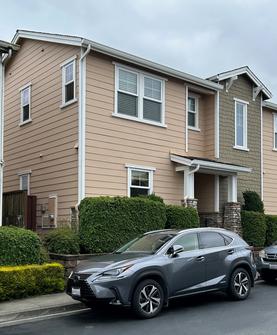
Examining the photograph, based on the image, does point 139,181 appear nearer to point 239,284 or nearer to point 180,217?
point 180,217

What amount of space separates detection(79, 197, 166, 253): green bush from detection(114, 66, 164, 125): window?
3454 mm

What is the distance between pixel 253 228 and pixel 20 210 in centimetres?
881

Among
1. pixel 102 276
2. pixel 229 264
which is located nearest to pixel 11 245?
pixel 102 276

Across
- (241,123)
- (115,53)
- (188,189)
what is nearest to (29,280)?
(188,189)

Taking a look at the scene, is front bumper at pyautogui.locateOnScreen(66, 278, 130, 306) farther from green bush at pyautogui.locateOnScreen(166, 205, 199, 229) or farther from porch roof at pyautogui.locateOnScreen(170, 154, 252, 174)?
porch roof at pyautogui.locateOnScreen(170, 154, 252, 174)

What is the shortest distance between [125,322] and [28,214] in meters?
9.24

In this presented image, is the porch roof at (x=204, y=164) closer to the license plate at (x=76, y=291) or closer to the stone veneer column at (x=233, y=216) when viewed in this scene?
the stone veneer column at (x=233, y=216)

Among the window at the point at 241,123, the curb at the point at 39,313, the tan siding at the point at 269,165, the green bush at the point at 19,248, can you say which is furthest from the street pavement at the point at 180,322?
the tan siding at the point at 269,165

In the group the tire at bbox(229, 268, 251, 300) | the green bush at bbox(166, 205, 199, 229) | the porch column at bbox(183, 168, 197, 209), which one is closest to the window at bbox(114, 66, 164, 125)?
the porch column at bbox(183, 168, 197, 209)

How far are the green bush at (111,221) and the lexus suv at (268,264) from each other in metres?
3.31

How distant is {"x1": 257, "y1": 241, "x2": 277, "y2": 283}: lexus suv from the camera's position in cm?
1360

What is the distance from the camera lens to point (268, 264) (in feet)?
44.9

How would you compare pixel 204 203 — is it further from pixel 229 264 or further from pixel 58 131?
pixel 229 264

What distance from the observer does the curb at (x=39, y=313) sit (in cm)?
920
